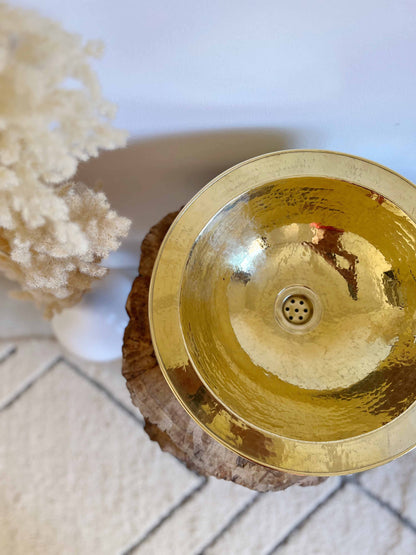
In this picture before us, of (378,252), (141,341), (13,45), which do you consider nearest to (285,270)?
(378,252)

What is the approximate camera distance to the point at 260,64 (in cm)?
56

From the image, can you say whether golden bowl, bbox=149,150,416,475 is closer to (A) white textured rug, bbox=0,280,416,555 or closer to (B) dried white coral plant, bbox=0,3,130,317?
(B) dried white coral plant, bbox=0,3,130,317

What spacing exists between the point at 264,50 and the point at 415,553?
3.31 feet

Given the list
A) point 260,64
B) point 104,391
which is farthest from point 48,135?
point 104,391

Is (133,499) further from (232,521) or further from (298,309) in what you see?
(298,309)

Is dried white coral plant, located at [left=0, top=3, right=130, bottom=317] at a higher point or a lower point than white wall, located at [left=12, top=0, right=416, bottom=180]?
lower

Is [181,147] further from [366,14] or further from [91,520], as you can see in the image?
[91,520]

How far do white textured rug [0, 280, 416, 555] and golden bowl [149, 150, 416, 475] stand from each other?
0.52 metres

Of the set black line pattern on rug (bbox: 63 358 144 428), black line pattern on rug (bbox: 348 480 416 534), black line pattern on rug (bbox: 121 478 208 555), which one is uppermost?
black line pattern on rug (bbox: 348 480 416 534)

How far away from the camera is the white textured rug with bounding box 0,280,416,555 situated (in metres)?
1.02

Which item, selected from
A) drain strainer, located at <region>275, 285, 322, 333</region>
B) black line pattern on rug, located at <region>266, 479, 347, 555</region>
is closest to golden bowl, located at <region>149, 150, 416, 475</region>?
drain strainer, located at <region>275, 285, 322, 333</region>

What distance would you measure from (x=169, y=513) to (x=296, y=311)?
2.09ft

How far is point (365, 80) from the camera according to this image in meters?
0.59

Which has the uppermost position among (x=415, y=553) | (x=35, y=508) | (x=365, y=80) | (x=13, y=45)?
(x=365, y=80)
